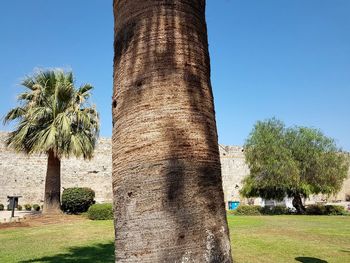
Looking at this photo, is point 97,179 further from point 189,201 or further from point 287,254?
point 189,201

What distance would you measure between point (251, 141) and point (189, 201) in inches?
1007

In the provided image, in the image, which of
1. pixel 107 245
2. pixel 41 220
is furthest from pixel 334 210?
pixel 107 245

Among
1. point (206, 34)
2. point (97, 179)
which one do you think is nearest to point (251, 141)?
point (97, 179)

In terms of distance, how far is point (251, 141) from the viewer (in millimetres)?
26875

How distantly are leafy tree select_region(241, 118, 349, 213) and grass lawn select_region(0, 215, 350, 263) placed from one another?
1249 centimetres

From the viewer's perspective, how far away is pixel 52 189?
55.3 feet

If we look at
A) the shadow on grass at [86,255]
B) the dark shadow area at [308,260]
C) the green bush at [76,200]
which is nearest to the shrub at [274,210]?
the green bush at [76,200]

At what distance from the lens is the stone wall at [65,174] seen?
2822cm

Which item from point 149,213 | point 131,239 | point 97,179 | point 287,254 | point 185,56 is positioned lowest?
point 287,254

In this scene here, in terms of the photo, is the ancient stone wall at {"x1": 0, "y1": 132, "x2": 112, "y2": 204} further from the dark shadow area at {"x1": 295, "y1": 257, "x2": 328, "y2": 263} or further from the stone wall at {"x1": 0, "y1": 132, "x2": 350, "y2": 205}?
the dark shadow area at {"x1": 295, "y1": 257, "x2": 328, "y2": 263}

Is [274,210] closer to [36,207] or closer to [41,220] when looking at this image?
[41,220]

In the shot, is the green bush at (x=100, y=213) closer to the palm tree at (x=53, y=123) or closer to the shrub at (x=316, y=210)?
the palm tree at (x=53, y=123)

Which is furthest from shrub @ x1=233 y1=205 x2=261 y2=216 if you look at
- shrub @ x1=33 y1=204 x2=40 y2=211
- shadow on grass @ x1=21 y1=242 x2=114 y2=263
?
shadow on grass @ x1=21 y1=242 x2=114 y2=263

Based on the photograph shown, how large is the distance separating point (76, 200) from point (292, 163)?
1454 centimetres
